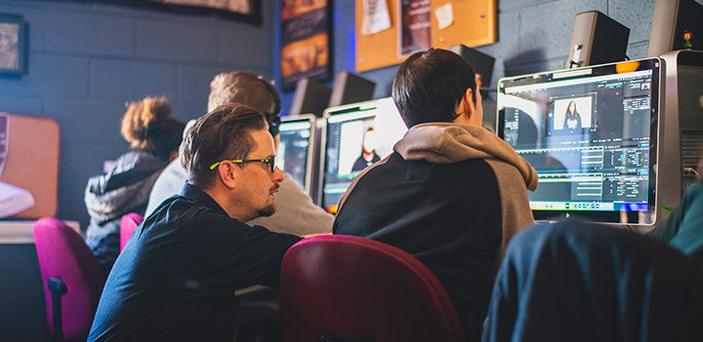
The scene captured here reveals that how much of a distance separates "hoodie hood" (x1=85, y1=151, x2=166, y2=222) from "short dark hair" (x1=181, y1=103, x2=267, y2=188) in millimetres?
1280

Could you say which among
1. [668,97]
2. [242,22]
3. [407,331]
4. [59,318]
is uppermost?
[242,22]

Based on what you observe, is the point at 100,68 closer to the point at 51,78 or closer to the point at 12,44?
the point at 51,78

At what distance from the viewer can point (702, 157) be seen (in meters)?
1.93

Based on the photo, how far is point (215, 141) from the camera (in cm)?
187

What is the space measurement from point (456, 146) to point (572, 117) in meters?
0.63

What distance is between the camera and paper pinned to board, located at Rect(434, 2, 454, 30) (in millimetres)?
3171

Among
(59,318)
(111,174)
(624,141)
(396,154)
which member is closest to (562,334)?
(396,154)

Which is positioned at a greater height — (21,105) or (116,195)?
(21,105)

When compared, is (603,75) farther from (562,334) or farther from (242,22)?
(242,22)

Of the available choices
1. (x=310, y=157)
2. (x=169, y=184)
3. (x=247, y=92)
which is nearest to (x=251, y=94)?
(x=247, y=92)

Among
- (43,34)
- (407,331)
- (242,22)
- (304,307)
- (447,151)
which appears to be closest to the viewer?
(407,331)

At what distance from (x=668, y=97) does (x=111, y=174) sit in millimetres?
2096

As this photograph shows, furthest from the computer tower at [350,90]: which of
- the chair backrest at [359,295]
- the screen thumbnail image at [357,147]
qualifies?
the chair backrest at [359,295]

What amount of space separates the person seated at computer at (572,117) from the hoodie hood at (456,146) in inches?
18.2
